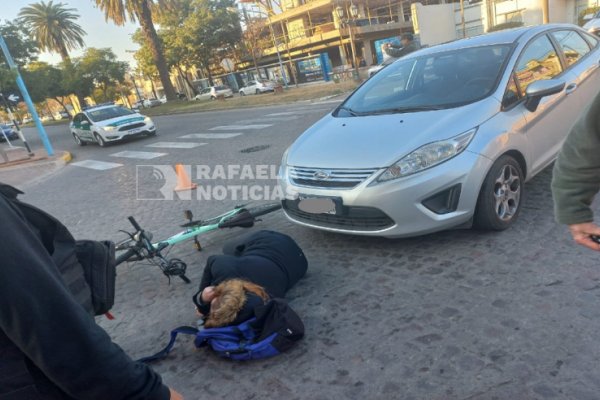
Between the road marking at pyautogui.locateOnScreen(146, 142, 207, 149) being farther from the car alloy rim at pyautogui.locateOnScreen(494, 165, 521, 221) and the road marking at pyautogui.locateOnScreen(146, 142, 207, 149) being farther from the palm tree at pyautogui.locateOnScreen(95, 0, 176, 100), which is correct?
the palm tree at pyautogui.locateOnScreen(95, 0, 176, 100)

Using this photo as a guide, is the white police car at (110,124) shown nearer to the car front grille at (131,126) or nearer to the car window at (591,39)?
the car front grille at (131,126)

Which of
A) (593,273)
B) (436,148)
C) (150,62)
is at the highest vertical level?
(150,62)

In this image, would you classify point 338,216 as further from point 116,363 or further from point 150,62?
point 150,62

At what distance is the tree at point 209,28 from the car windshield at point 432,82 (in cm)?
4361

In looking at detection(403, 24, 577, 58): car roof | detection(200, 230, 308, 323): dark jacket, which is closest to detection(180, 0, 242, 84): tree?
detection(403, 24, 577, 58): car roof

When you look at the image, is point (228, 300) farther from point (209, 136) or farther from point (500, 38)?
point (209, 136)

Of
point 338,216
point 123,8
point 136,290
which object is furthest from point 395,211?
point 123,8

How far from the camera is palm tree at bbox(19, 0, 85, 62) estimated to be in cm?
4441

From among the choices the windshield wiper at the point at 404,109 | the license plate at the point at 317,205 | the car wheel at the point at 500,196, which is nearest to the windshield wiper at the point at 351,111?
the windshield wiper at the point at 404,109

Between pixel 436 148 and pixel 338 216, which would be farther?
pixel 338 216

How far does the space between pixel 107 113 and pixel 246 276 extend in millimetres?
15518

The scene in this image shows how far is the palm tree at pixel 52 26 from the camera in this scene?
4441 centimetres

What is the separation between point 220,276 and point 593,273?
2.52m

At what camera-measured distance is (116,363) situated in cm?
111
